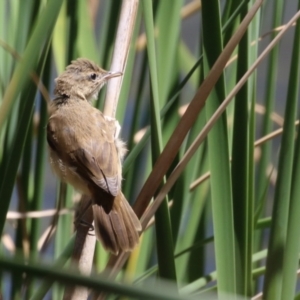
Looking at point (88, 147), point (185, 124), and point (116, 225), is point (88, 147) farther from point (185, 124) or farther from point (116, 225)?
point (185, 124)

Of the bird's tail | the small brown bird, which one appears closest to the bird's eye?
the small brown bird

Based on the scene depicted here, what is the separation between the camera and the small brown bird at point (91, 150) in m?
1.72

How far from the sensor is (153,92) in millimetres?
1345

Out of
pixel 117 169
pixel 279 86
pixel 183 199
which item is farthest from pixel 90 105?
pixel 279 86

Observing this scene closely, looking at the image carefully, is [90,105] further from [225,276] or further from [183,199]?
[225,276]

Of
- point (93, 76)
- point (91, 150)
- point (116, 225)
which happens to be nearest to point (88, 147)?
point (91, 150)

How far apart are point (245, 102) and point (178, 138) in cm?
18

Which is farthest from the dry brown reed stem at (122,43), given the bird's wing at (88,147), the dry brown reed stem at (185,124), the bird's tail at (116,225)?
the dry brown reed stem at (185,124)

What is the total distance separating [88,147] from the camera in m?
2.05

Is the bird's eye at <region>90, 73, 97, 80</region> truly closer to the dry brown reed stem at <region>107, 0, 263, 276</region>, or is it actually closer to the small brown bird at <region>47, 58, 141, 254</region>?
the small brown bird at <region>47, 58, 141, 254</region>

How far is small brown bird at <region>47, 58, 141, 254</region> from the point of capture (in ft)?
5.66

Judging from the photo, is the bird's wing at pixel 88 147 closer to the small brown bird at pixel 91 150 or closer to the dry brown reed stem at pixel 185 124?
the small brown bird at pixel 91 150

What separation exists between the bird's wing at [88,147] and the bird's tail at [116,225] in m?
0.06

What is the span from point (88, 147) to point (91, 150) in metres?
0.03
